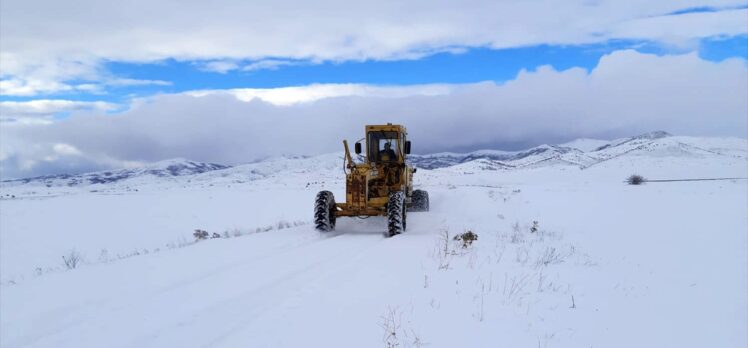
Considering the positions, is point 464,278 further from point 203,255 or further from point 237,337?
point 203,255

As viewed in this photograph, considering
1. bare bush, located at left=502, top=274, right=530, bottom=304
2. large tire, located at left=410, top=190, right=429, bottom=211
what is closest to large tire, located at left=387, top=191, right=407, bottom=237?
bare bush, located at left=502, top=274, right=530, bottom=304

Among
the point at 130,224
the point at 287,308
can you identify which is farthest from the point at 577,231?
the point at 130,224

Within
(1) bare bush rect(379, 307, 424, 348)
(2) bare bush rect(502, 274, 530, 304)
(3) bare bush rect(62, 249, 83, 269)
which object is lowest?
(3) bare bush rect(62, 249, 83, 269)

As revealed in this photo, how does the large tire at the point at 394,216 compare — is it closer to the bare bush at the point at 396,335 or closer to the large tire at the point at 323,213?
the large tire at the point at 323,213

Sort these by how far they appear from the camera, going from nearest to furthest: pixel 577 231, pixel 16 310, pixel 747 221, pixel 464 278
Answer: pixel 16 310, pixel 464 278, pixel 577 231, pixel 747 221

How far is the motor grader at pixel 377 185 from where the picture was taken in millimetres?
14289

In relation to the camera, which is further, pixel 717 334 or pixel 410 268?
pixel 410 268

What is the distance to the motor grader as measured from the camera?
1429cm

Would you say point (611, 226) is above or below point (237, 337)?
below

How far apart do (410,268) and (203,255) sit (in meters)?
4.09

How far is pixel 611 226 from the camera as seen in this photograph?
19.9 meters

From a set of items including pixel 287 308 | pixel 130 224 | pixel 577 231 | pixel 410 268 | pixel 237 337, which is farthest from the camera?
pixel 130 224

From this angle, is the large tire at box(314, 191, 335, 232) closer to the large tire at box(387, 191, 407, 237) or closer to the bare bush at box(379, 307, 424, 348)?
the large tire at box(387, 191, 407, 237)

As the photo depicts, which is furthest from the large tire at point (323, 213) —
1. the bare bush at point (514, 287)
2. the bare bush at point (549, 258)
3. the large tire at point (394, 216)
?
the bare bush at point (514, 287)
